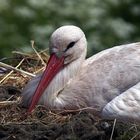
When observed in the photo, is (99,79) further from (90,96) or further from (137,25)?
(137,25)

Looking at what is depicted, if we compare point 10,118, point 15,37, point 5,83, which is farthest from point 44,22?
point 10,118

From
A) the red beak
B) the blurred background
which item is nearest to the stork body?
the red beak

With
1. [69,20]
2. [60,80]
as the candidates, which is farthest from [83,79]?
[69,20]

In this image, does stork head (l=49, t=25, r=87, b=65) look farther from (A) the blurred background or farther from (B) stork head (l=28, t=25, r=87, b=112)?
(A) the blurred background

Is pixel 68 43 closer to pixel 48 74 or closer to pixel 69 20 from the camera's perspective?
pixel 48 74

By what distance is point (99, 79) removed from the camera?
11.8 m

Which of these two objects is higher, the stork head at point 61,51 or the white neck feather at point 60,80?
the stork head at point 61,51

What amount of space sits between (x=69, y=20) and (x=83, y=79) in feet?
21.4

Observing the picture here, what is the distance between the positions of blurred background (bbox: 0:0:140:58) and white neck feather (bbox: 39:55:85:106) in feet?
17.3

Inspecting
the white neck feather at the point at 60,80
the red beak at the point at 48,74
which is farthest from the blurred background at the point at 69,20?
the red beak at the point at 48,74

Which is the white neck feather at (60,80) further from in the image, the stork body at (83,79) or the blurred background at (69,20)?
the blurred background at (69,20)

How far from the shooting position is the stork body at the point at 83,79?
11.6m

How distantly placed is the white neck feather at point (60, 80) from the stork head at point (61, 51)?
0.04m

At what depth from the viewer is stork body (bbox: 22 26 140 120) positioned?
11.6 meters
